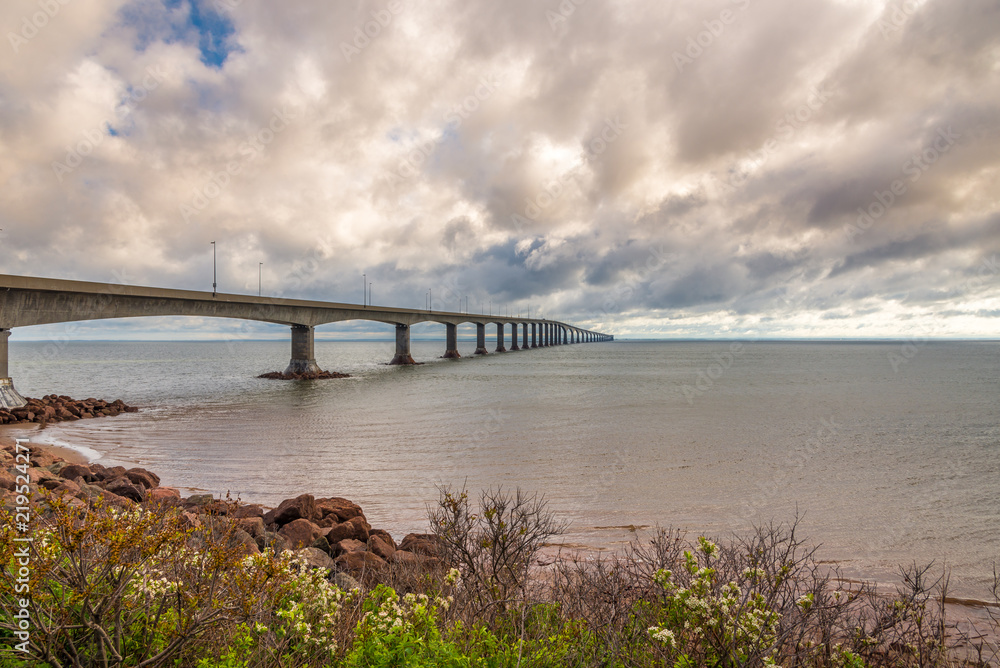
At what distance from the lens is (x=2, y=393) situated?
85.1ft

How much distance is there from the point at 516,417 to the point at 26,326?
28137 mm

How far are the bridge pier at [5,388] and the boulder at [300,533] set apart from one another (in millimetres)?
27115

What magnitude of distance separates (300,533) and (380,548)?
138 cm

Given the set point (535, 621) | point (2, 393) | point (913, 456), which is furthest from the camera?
point (2, 393)

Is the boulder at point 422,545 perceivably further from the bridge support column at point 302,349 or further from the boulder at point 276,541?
the bridge support column at point 302,349

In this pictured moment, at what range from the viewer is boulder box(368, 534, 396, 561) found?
8172 mm

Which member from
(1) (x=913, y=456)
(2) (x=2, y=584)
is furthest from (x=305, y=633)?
(1) (x=913, y=456)

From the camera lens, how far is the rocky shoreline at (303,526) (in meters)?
6.98

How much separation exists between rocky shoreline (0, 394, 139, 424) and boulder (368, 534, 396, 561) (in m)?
25.0

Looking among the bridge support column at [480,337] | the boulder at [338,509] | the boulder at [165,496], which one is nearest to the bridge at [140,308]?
the boulder at [165,496]

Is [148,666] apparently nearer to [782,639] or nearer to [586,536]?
[782,639]

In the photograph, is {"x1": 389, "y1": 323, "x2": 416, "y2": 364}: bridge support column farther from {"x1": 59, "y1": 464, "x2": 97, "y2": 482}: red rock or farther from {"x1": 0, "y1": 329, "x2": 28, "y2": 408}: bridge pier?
{"x1": 59, "y1": 464, "x2": 97, "y2": 482}: red rock

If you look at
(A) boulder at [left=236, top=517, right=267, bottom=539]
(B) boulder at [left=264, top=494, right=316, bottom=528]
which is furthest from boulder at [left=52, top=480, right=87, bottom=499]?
(A) boulder at [left=236, top=517, right=267, bottom=539]

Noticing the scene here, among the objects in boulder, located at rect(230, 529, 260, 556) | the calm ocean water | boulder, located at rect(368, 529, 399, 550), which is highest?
boulder, located at rect(230, 529, 260, 556)
